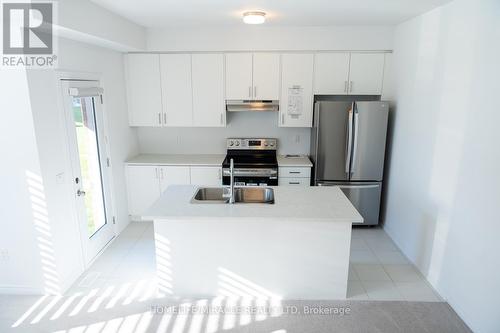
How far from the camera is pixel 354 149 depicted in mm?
4062

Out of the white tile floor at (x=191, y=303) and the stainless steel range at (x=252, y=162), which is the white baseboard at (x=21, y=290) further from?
the stainless steel range at (x=252, y=162)

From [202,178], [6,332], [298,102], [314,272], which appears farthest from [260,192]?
[6,332]

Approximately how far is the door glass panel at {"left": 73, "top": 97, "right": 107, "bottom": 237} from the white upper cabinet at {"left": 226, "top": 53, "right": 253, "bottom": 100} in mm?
1733

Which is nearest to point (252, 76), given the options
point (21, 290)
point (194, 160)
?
point (194, 160)

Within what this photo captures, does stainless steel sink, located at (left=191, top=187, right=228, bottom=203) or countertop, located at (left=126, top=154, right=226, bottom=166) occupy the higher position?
countertop, located at (left=126, top=154, right=226, bottom=166)

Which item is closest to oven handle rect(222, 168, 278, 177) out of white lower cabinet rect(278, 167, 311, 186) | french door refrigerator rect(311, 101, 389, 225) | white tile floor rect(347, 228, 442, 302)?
white lower cabinet rect(278, 167, 311, 186)

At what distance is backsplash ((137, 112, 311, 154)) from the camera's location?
4836 mm

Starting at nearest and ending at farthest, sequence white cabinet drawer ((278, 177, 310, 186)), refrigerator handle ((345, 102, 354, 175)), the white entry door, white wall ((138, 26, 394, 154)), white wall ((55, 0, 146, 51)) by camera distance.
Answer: white wall ((55, 0, 146, 51)) → the white entry door → refrigerator handle ((345, 102, 354, 175)) → white wall ((138, 26, 394, 154)) → white cabinet drawer ((278, 177, 310, 186))

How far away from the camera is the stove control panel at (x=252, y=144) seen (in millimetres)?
4820

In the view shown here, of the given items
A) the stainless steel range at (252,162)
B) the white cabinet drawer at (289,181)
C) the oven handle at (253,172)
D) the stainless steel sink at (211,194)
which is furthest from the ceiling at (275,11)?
the white cabinet drawer at (289,181)

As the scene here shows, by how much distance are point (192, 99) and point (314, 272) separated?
2820 mm

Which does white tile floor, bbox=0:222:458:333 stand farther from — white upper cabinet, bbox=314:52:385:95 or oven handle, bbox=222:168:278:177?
white upper cabinet, bbox=314:52:385:95
